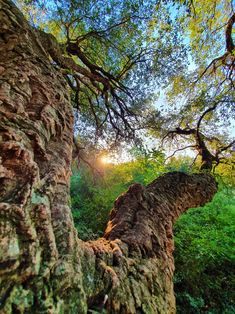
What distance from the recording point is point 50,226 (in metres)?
1.08

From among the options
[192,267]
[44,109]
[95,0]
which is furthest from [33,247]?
[95,0]

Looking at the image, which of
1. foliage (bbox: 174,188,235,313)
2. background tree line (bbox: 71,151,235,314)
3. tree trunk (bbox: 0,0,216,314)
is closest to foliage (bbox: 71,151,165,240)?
background tree line (bbox: 71,151,235,314)

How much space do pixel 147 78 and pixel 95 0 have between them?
2507mm

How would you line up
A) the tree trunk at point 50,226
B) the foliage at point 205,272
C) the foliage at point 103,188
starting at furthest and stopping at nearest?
the foliage at point 103,188
the foliage at point 205,272
the tree trunk at point 50,226

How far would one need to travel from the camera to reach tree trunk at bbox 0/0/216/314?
0.88 m

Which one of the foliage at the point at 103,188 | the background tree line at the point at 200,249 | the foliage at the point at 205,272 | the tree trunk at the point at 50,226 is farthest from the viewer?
the foliage at the point at 103,188

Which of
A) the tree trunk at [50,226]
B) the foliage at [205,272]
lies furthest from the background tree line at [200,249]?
the tree trunk at [50,226]

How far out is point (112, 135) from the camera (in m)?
7.20

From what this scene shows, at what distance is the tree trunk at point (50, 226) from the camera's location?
88 cm

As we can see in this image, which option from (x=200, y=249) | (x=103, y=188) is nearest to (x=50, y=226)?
(x=200, y=249)

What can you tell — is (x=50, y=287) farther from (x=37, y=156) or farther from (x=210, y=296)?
(x=210, y=296)

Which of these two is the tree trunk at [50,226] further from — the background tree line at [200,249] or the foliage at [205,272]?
A: the foliage at [205,272]

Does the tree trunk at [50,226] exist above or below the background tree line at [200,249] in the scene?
above

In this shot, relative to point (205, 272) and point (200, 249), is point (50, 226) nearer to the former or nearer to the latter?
point (200, 249)
